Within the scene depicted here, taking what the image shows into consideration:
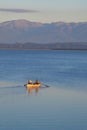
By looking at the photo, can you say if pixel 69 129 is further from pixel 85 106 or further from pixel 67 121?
pixel 85 106

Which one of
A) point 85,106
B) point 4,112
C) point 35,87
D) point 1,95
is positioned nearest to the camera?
point 4,112

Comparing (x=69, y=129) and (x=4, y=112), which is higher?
(x=4, y=112)

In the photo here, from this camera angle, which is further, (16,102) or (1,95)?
(1,95)

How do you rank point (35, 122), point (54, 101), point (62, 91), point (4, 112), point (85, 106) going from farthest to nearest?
point (62, 91) → point (54, 101) → point (85, 106) → point (4, 112) → point (35, 122)

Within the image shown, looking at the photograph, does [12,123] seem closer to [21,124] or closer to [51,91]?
[21,124]

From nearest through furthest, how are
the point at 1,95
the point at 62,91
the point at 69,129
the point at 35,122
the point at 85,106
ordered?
the point at 69,129
the point at 35,122
the point at 85,106
the point at 1,95
the point at 62,91

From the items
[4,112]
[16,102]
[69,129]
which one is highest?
[16,102]

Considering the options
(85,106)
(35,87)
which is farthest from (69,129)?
(35,87)

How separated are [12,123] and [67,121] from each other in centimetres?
277

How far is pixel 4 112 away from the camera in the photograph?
27312 mm

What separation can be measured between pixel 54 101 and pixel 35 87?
9918 millimetres

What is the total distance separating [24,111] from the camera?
27.8 meters

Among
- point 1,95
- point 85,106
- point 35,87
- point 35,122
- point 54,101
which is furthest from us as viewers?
point 35,87

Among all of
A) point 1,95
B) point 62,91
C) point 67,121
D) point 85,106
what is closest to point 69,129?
point 67,121
